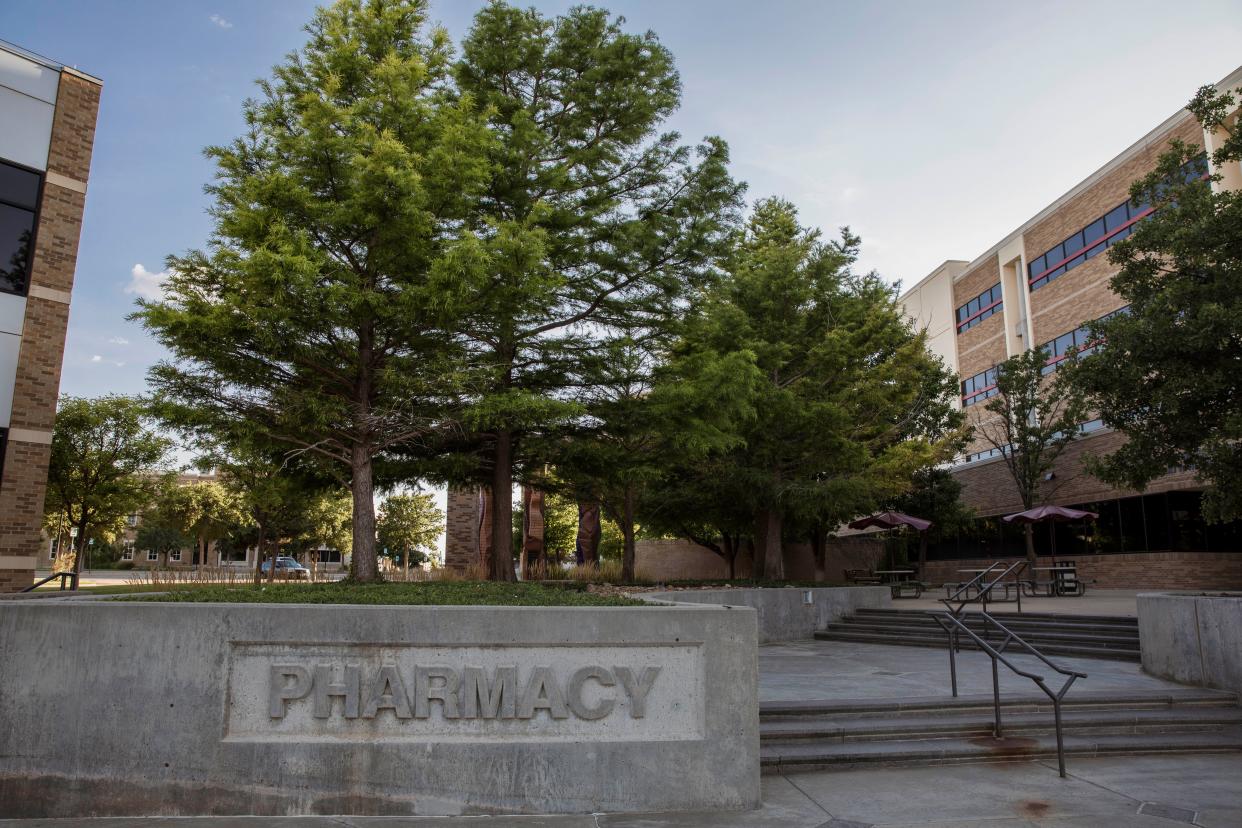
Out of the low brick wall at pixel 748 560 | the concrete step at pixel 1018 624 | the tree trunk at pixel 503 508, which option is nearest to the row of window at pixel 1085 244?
the low brick wall at pixel 748 560

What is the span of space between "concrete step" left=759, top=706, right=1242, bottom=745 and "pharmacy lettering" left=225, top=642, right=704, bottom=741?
201 centimetres

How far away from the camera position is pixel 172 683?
18.2 feet

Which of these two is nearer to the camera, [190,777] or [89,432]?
[190,777]

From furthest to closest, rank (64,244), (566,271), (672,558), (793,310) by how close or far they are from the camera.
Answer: (672,558) → (793,310) → (64,244) → (566,271)

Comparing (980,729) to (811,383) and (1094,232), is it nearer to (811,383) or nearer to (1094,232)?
(811,383)

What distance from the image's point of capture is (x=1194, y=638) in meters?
9.34

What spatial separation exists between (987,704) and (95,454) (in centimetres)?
2328

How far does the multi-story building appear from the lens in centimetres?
2341

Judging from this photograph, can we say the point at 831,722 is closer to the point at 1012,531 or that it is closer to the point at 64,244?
the point at 64,244

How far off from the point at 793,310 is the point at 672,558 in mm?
18806

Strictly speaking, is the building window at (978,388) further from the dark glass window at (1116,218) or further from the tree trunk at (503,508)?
the tree trunk at (503,508)

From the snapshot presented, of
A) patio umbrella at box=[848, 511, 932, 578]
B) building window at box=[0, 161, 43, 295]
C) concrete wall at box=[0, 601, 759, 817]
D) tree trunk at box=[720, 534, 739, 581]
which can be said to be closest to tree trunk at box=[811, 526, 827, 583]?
patio umbrella at box=[848, 511, 932, 578]

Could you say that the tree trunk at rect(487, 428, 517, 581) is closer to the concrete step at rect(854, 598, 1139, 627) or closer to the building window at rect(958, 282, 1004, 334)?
the concrete step at rect(854, 598, 1139, 627)

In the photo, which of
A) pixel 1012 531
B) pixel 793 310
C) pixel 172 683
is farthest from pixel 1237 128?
pixel 1012 531
